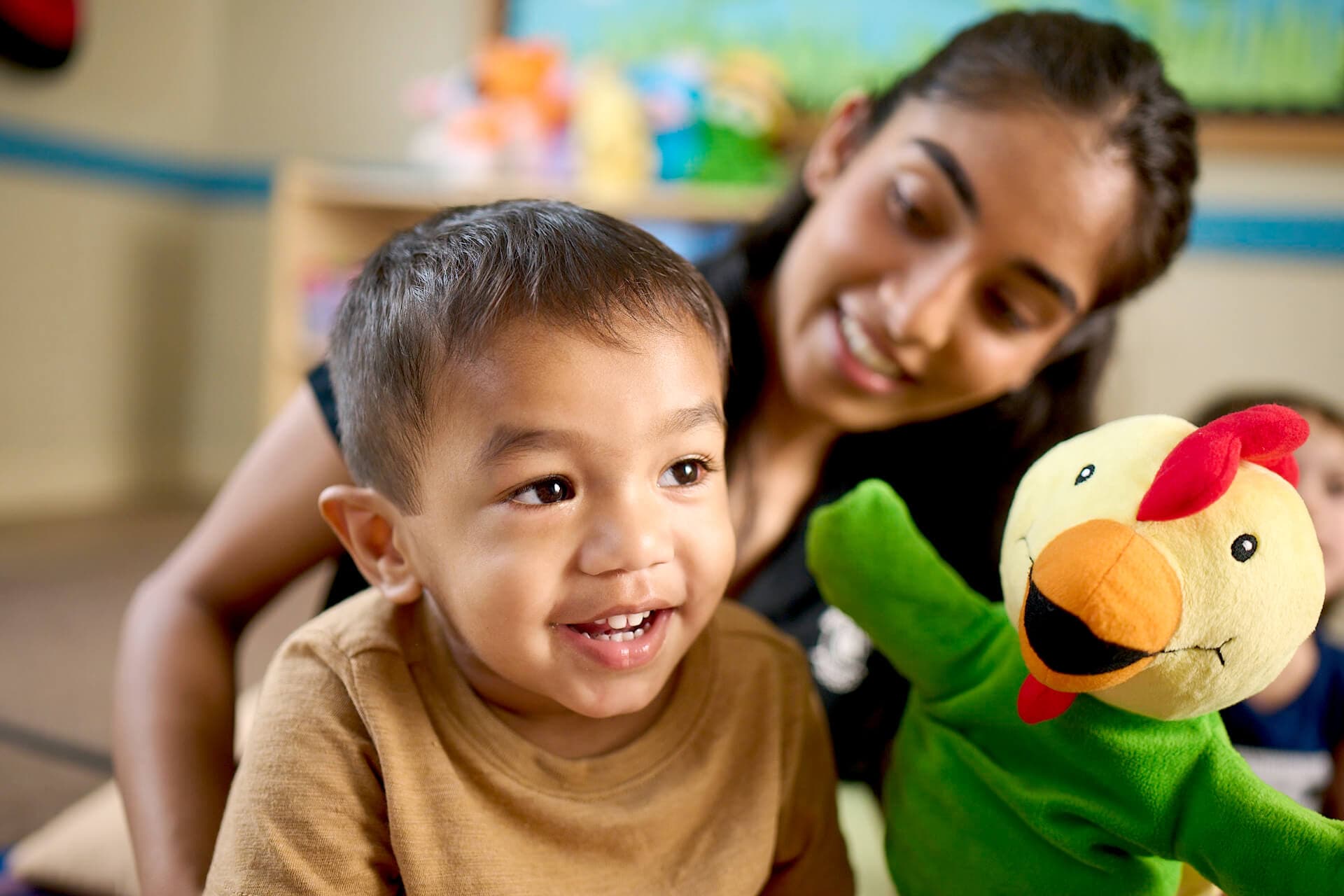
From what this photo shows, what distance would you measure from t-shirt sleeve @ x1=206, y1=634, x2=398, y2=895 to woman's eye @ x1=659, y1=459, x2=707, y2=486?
0.22 m

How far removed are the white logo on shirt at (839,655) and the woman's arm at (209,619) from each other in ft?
1.66

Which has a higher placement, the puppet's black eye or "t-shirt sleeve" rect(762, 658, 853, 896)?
the puppet's black eye

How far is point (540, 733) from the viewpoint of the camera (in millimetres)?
628

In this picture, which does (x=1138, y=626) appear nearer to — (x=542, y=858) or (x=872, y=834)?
(x=542, y=858)

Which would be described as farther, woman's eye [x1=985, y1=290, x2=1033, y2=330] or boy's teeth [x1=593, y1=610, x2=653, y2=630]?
woman's eye [x1=985, y1=290, x2=1033, y2=330]

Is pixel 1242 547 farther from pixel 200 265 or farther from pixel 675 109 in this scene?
pixel 200 265

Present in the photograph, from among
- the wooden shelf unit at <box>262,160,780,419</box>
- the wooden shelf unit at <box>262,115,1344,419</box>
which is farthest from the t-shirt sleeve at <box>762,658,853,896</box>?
the wooden shelf unit at <box>262,160,780,419</box>

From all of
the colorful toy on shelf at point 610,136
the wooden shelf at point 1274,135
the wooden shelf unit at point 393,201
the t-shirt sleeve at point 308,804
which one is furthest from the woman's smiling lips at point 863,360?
the wooden shelf at point 1274,135

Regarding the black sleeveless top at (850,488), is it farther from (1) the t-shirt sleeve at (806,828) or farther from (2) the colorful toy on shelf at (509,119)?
(2) the colorful toy on shelf at (509,119)

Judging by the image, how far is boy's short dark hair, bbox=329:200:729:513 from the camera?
0.56 meters

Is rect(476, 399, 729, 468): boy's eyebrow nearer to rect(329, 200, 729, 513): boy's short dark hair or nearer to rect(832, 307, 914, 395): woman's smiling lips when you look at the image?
rect(329, 200, 729, 513): boy's short dark hair

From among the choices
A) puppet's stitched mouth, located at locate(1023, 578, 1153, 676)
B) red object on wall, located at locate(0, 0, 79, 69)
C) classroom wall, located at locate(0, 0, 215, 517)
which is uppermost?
red object on wall, located at locate(0, 0, 79, 69)

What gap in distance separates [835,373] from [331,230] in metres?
2.35

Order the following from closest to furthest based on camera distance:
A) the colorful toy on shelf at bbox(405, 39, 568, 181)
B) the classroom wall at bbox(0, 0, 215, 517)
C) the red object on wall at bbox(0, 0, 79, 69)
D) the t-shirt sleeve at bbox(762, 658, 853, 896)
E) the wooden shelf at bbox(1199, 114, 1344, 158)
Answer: the t-shirt sleeve at bbox(762, 658, 853, 896), the wooden shelf at bbox(1199, 114, 1344, 158), the red object on wall at bbox(0, 0, 79, 69), the colorful toy on shelf at bbox(405, 39, 568, 181), the classroom wall at bbox(0, 0, 215, 517)
